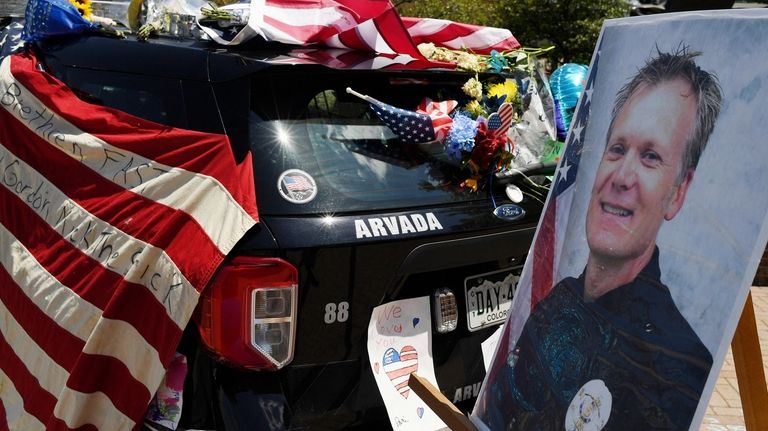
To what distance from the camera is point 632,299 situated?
5.19 ft

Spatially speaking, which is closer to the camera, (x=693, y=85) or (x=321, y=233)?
(x=693, y=85)

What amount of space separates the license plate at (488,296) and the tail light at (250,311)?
2.33 ft

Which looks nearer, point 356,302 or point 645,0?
point 356,302

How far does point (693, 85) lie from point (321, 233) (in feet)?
3.94

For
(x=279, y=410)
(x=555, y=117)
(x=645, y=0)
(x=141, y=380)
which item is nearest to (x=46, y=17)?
(x=141, y=380)

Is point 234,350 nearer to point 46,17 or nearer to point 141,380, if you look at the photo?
point 141,380

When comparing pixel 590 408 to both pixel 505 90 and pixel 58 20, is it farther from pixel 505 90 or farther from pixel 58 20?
pixel 58 20

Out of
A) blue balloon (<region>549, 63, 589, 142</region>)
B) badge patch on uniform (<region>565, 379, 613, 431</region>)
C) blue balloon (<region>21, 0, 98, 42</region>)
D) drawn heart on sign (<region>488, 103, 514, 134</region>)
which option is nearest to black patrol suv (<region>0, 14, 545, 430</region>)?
drawn heart on sign (<region>488, 103, 514, 134</region>)

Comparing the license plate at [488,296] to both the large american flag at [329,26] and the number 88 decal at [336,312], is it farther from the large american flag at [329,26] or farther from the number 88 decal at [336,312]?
the large american flag at [329,26]

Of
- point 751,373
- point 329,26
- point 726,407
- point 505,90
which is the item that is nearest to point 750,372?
point 751,373

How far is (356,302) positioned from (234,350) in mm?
418

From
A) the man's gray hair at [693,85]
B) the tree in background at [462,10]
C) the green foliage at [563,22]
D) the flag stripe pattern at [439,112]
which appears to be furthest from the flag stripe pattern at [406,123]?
the green foliage at [563,22]

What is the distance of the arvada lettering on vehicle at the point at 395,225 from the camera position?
238cm

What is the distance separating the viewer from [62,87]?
2953 mm
